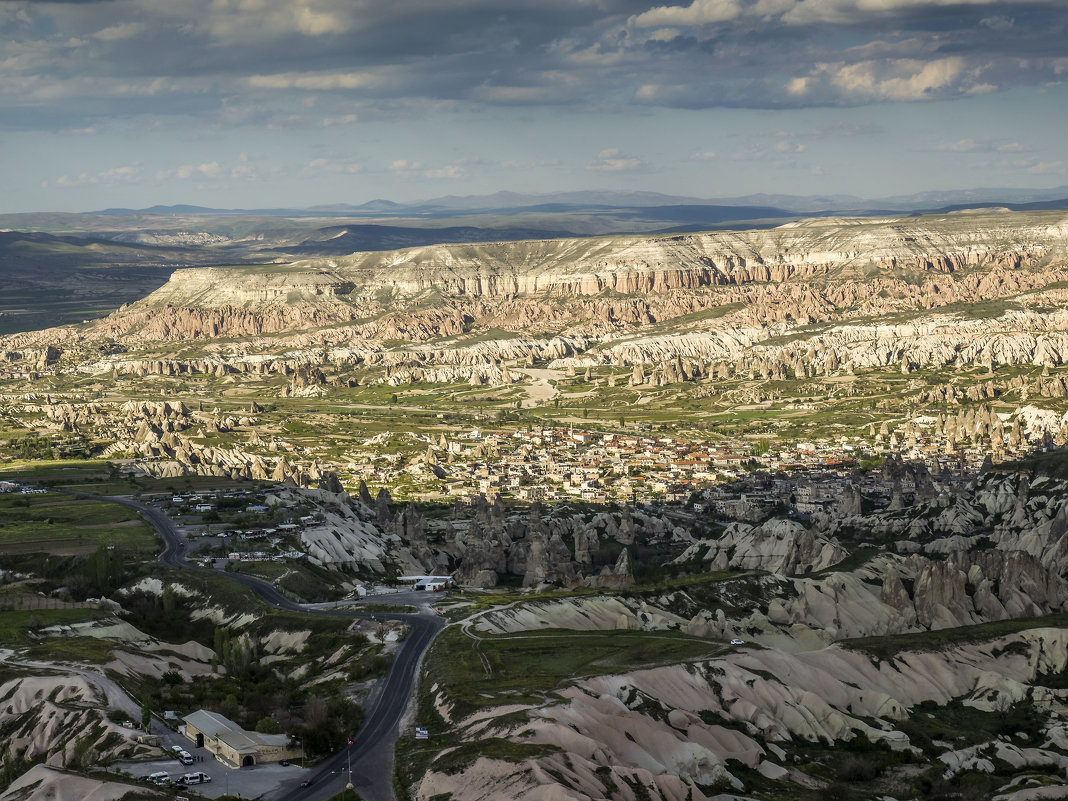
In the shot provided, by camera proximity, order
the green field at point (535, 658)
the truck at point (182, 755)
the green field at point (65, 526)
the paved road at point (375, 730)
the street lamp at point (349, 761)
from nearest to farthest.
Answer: the street lamp at point (349, 761), the paved road at point (375, 730), the truck at point (182, 755), the green field at point (535, 658), the green field at point (65, 526)

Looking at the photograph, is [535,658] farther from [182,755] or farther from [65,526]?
[65,526]

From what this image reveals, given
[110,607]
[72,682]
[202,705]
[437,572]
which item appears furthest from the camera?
[437,572]

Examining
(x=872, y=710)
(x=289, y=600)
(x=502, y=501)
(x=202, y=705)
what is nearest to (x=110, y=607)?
(x=289, y=600)

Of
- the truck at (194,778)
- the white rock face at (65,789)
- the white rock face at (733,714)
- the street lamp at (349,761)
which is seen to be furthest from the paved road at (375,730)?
the white rock face at (65,789)

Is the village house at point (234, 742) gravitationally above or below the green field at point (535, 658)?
above

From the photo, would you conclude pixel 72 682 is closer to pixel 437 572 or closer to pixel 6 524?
pixel 437 572

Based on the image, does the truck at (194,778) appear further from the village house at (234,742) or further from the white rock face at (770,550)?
the white rock face at (770,550)

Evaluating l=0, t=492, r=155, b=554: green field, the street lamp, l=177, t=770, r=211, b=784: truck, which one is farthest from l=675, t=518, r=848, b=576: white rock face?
l=177, t=770, r=211, b=784: truck

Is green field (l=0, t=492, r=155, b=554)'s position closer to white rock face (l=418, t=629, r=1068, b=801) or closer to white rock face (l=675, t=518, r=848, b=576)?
white rock face (l=675, t=518, r=848, b=576)

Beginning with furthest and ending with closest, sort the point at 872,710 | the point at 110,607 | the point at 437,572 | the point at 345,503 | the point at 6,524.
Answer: the point at 345,503, the point at 6,524, the point at 437,572, the point at 110,607, the point at 872,710
